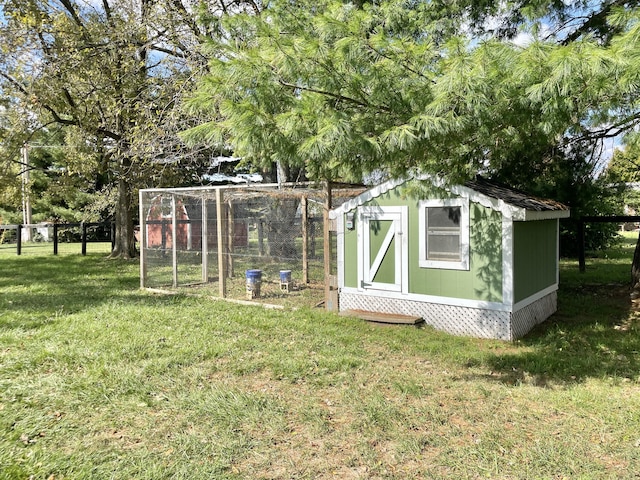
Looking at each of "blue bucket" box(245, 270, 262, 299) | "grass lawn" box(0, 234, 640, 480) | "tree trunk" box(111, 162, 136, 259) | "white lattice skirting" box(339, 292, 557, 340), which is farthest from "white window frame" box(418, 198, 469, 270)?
"tree trunk" box(111, 162, 136, 259)

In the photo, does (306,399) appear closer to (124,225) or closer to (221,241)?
(221,241)

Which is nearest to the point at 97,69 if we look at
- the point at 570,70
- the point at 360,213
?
the point at 360,213

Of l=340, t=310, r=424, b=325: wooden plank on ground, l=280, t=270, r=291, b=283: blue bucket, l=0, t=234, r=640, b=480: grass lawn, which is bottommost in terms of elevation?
l=0, t=234, r=640, b=480: grass lawn

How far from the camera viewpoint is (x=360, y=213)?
6633 millimetres

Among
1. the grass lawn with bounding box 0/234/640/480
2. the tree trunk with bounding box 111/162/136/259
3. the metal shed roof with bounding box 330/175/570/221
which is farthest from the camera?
the tree trunk with bounding box 111/162/136/259

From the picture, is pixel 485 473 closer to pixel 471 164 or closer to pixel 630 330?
pixel 471 164

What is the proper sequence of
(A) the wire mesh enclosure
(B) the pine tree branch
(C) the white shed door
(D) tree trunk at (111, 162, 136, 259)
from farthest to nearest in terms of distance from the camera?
(D) tree trunk at (111, 162, 136, 259) → (A) the wire mesh enclosure → (C) the white shed door → (B) the pine tree branch

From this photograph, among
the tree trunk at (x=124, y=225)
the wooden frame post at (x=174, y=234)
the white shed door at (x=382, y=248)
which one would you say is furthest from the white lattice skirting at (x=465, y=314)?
the tree trunk at (x=124, y=225)

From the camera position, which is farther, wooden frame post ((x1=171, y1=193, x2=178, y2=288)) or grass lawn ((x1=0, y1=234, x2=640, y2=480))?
wooden frame post ((x1=171, y1=193, x2=178, y2=288))

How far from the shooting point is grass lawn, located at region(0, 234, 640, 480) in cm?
285

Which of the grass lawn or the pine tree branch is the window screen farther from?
the pine tree branch

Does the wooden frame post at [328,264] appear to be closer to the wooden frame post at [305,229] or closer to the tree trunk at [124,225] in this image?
the wooden frame post at [305,229]

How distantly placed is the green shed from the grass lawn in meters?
0.39

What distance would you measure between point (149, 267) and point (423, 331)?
6023 mm
